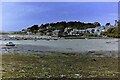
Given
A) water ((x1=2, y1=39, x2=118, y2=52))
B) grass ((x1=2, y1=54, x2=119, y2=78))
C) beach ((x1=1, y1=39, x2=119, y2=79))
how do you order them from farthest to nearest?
water ((x1=2, y1=39, x2=118, y2=52)), beach ((x1=1, y1=39, x2=119, y2=79)), grass ((x1=2, y1=54, x2=119, y2=78))

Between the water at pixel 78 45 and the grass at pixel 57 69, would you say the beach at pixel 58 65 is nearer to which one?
the grass at pixel 57 69

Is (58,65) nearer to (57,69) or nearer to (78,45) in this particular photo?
(57,69)

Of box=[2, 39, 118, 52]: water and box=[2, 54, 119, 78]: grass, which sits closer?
box=[2, 54, 119, 78]: grass

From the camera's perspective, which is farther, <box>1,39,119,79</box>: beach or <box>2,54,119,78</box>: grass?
<box>1,39,119,79</box>: beach

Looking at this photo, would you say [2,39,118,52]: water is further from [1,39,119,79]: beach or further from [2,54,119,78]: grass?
[2,54,119,78]: grass

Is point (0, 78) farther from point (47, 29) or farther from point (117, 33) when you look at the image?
point (47, 29)

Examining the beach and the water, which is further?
the water

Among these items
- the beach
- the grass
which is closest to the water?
the beach

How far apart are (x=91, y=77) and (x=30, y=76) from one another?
324 centimetres

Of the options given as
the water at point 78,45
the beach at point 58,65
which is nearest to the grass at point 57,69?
the beach at point 58,65

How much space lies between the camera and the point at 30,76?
15.9 metres

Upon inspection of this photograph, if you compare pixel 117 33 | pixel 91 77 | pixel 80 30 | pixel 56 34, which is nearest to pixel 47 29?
pixel 56 34

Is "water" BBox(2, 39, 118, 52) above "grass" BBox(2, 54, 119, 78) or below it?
below

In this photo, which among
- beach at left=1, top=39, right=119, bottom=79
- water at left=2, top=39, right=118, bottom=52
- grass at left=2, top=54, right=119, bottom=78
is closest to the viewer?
grass at left=2, top=54, right=119, bottom=78
